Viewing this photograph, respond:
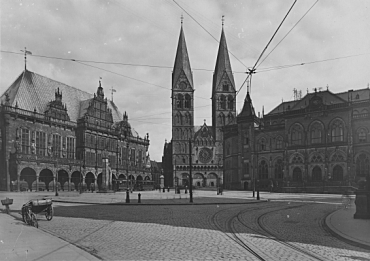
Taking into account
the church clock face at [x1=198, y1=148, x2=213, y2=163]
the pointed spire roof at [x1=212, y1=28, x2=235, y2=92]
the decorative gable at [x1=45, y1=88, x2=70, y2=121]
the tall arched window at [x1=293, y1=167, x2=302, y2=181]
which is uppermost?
the pointed spire roof at [x1=212, y1=28, x2=235, y2=92]

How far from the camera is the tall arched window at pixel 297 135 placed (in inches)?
2148

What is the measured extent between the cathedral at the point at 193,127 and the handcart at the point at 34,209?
79.5 metres

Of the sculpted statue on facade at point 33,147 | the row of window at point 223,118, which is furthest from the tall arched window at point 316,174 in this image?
the row of window at point 223,118

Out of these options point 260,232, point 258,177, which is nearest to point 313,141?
point 258,177

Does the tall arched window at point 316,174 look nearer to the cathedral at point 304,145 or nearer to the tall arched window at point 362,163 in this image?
the cathedral at point 304,145

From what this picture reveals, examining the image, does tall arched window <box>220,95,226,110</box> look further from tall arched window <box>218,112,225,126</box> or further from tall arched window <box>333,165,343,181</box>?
tall arched window <box>333,165,343,181</box>

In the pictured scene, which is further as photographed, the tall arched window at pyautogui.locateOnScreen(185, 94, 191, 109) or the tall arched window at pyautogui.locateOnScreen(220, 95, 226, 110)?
the tall arched window at pyautogui.locateOnScreen(220, 95, 226, 110)

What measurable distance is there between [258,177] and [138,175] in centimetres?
2712

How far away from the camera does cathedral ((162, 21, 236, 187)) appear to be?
94750 millimetres

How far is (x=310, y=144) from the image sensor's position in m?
52.7

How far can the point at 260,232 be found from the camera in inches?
447

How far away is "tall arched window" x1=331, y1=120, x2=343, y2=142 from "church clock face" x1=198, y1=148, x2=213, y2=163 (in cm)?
4883

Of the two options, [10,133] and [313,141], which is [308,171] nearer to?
[313,141]

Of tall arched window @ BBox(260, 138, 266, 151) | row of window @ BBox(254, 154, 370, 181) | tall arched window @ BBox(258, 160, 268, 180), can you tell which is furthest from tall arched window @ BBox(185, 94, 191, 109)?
tall arched window @ BBox(258, 160, 268, 180)
